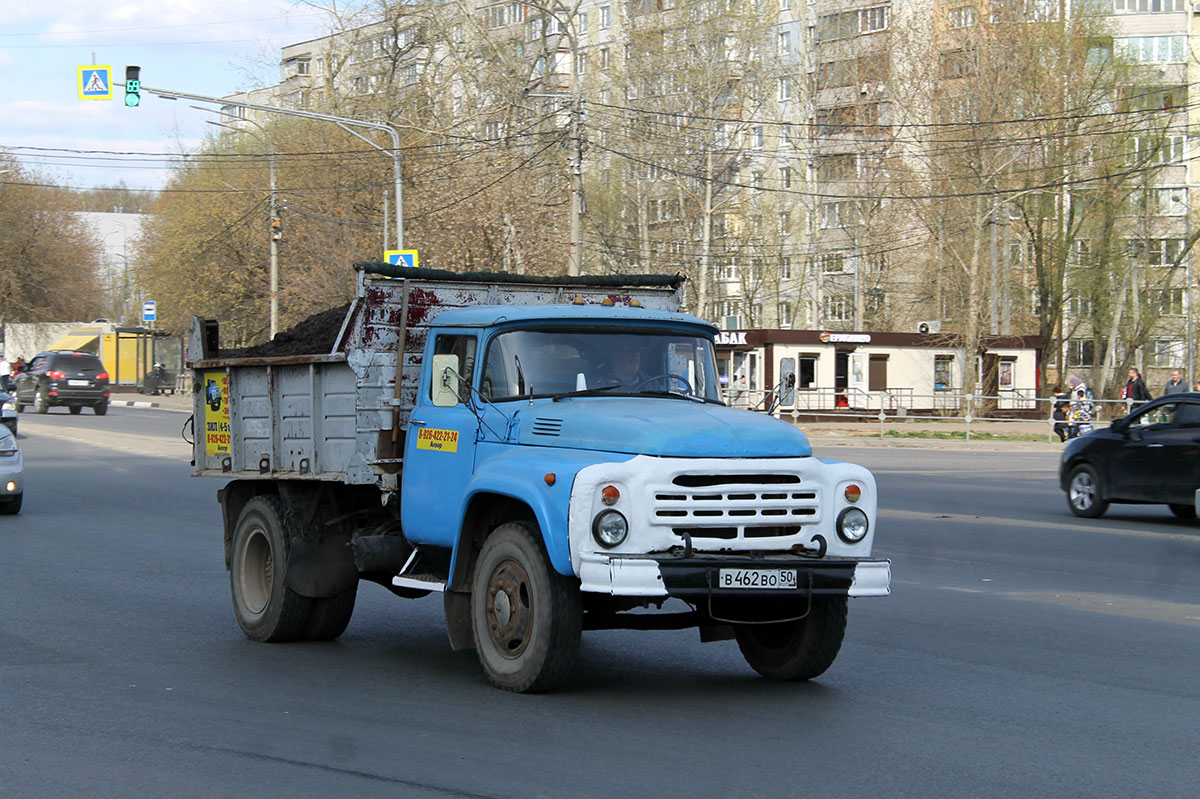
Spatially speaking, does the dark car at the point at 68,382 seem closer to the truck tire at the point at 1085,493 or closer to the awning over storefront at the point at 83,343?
the awning over storefront at the point at 83,343

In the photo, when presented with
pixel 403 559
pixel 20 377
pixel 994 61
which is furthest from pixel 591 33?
pixel 403 559

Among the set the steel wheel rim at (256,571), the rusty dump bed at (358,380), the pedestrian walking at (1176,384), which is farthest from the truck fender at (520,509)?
the pedestrian walking at (1176,384)

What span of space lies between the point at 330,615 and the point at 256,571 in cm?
71

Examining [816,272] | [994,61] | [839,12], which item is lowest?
[816,272]

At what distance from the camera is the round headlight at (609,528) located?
704 cm

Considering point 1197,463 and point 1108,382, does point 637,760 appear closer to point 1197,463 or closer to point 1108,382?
point 1197,463

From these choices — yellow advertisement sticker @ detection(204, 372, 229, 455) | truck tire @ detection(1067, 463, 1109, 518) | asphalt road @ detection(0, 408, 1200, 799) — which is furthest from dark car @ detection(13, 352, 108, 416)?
yellow advertisement sticker @ detection(204, 372, 229, 455)

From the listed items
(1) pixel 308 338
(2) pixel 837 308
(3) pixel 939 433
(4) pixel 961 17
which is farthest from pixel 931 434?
(2) pixel 837 308

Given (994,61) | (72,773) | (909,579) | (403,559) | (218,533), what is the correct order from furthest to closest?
(994,61) < (218,533) < (909,579) < (403,559) < (72,773)

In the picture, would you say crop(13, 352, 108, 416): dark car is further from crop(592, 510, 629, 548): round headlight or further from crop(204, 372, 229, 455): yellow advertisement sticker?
crop(592, 510, 629, 548): round headlight

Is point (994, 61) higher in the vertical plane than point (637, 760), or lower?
higher

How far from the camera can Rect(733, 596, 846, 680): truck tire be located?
788 cm

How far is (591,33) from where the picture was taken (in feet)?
295

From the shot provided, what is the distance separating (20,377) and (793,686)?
46358 millimetres
